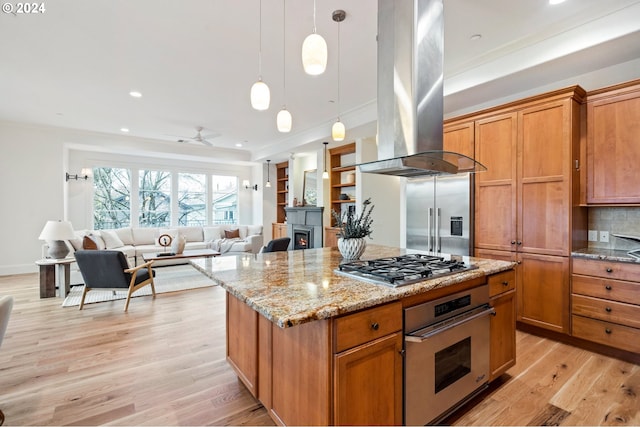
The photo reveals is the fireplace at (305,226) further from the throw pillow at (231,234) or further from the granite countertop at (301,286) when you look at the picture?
the granite countertop at (301,286)

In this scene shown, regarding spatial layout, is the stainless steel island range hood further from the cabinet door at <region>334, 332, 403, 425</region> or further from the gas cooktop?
the cabinet door at <region>334, 332, 403, 425</region>

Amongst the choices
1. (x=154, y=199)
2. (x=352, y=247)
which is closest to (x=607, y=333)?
(x=352, y=247)

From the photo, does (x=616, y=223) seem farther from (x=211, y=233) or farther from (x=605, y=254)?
(x=211, y=233)

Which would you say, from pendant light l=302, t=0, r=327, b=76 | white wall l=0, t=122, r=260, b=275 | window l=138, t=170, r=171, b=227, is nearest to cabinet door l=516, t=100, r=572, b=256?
pendant light l=302, t=0, r=327, b=76

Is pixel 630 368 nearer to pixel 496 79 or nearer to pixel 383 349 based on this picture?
pixel 383 349

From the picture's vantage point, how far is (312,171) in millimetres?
7598

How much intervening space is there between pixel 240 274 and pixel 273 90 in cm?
314

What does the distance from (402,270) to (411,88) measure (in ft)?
3.98

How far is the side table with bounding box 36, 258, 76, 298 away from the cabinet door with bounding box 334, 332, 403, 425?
481 centimetres

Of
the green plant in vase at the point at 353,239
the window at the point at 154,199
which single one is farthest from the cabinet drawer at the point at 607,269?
the window at the point at 154,199

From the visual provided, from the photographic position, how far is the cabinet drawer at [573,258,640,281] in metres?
2.43

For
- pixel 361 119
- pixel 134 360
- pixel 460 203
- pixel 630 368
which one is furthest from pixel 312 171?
pixel 630 368

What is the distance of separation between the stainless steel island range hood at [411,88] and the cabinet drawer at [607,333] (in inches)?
77.6

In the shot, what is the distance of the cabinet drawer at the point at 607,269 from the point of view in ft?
7.97
